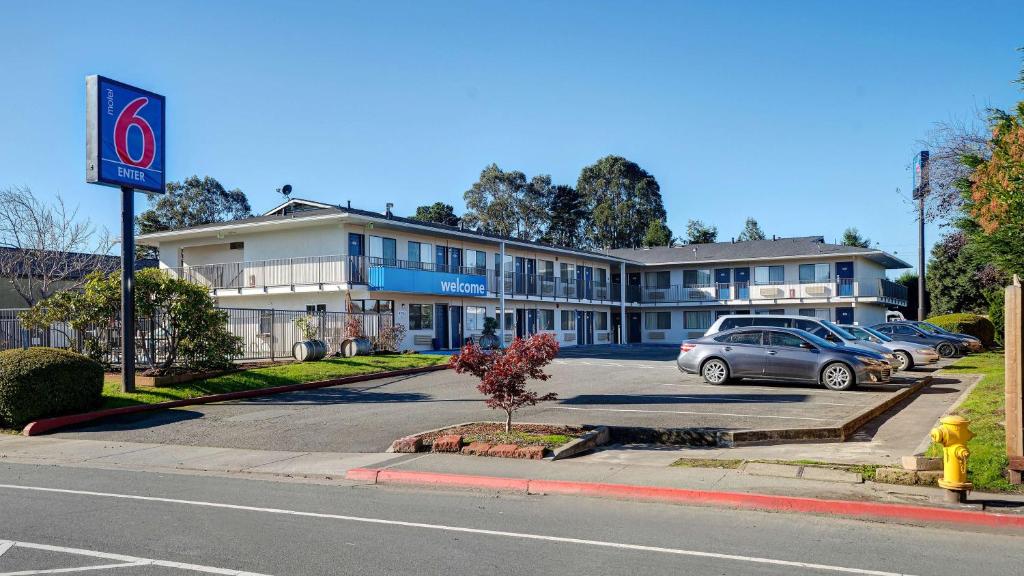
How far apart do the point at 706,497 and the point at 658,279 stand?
161ft

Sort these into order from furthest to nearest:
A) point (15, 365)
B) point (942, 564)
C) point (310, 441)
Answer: point (15, 365), point (310, 441), point (942, 564)

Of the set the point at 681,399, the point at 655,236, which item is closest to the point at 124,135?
the point at 681,399

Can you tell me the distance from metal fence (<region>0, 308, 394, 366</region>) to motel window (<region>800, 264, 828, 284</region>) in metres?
30.6

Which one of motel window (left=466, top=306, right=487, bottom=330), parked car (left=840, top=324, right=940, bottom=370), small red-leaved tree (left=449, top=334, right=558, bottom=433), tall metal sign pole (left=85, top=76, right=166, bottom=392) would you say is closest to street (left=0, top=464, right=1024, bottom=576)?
small red-leaved tree (left=449, top=334, right=558, bottom=433)

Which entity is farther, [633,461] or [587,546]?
[633,461]

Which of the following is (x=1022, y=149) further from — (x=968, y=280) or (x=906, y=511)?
(x=968, y=280)

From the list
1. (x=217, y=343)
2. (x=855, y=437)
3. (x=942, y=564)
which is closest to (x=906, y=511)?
(x=942, y=564)

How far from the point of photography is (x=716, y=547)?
697 cm

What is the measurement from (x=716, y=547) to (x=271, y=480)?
20.4 feet

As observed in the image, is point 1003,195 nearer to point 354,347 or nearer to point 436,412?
point 436,412

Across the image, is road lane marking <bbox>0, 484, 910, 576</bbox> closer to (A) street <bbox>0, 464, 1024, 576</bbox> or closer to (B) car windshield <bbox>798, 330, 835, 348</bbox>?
(A) street <bbox>0, 464, 1024, 576</bbox>

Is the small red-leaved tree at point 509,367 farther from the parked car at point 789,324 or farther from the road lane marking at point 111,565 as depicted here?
the parked car at point 789,324

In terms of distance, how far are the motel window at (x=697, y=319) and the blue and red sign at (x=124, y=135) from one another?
136 ft

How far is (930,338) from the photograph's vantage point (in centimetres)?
3133
